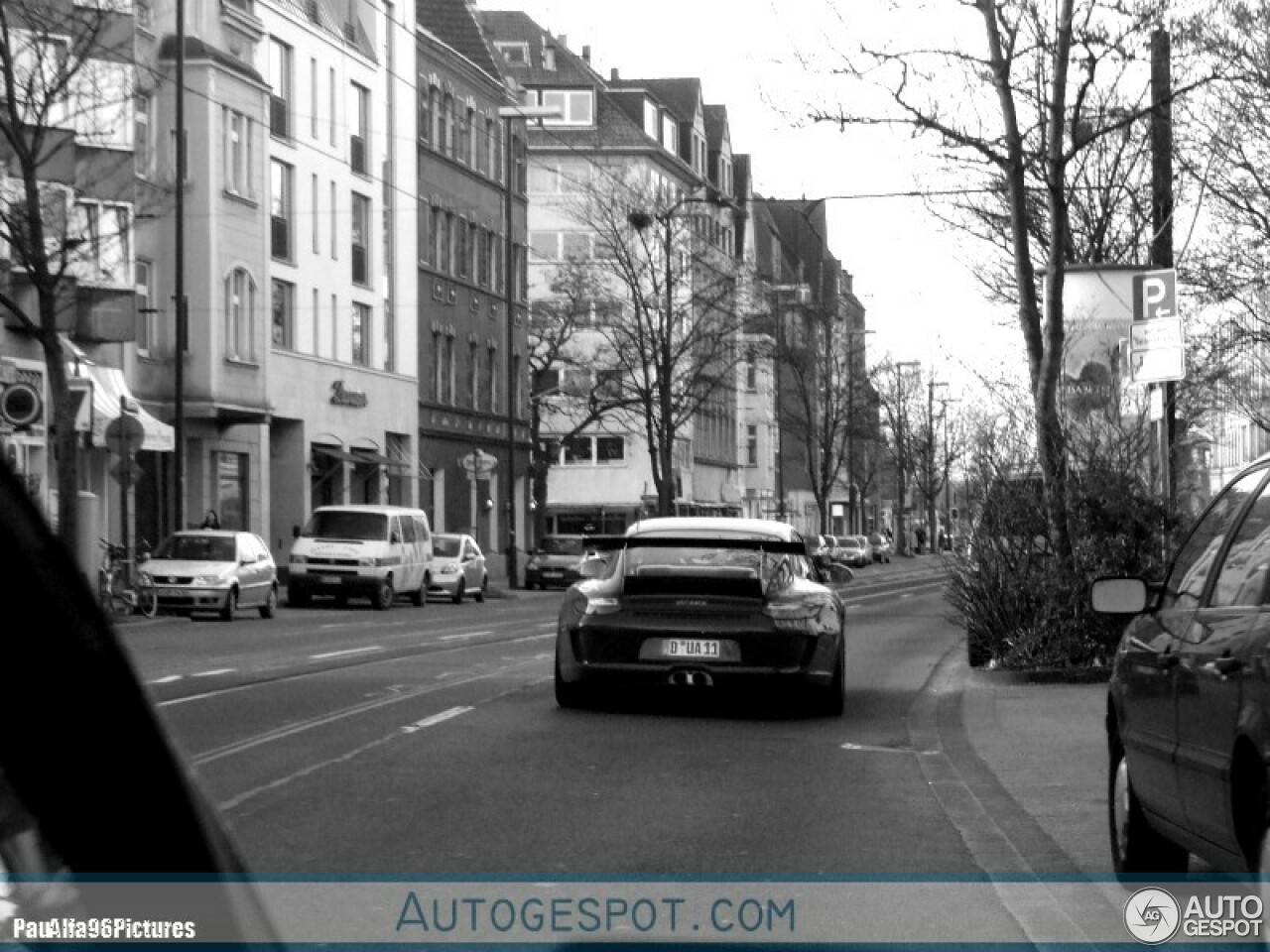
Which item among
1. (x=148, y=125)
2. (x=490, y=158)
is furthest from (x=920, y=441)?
(x=148, y=125)

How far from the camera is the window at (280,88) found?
51219 millimetres

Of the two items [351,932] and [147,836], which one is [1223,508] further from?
[147,836]

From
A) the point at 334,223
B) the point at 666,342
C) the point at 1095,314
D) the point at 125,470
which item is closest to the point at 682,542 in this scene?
the point at 1095,314

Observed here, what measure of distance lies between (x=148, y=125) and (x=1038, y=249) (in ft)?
58.1

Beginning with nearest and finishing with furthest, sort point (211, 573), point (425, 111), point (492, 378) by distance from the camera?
point (211, 573)
point (425, 111)
point (492, 378)

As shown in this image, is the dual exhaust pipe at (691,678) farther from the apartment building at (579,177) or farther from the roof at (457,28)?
the apartment building at (579,177)

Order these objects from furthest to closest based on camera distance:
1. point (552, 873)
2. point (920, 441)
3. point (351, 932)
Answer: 1. point (920, 441)
2. point (552, 873)
3. point (351, 932)

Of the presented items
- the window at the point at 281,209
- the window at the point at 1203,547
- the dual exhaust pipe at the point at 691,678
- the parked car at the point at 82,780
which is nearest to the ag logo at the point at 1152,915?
the window at the point at 1203,547

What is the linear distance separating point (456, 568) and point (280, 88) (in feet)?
41.9

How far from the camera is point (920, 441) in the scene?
371ft

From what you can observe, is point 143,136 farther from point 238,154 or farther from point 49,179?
point 49,179

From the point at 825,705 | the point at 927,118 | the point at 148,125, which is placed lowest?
the point at 825,705

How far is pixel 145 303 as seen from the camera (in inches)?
1754

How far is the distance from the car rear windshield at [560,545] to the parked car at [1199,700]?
164 feet
